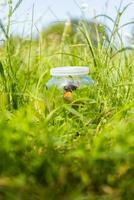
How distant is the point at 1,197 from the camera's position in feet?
3.64

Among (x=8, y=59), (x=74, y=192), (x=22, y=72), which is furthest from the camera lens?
(x=22, y=72)

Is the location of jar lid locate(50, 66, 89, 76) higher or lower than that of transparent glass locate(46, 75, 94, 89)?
higher

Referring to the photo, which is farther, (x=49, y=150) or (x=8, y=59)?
(x=8, y=59)

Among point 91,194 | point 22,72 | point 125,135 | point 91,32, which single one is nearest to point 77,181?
point 91,194

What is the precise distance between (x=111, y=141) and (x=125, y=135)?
0.33ft

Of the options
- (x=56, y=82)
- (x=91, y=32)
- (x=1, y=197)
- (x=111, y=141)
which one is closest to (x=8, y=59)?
(x=56, y=82)

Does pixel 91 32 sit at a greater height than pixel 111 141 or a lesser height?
greater

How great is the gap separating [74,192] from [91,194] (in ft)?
0.14

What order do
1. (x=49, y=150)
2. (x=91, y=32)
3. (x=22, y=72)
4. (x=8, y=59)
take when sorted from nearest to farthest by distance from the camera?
(x=49, y=150) < (x=8, y=59) < (x=22, y=72) < (x=91, y=32)


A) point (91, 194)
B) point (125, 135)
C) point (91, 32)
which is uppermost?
point (91, 32)

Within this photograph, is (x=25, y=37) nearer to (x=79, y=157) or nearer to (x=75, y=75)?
(x=75, y=75)

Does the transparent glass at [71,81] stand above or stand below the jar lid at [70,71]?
below

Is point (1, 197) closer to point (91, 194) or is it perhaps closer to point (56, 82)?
point (91, 194)

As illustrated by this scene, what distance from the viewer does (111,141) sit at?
1.28 metres
